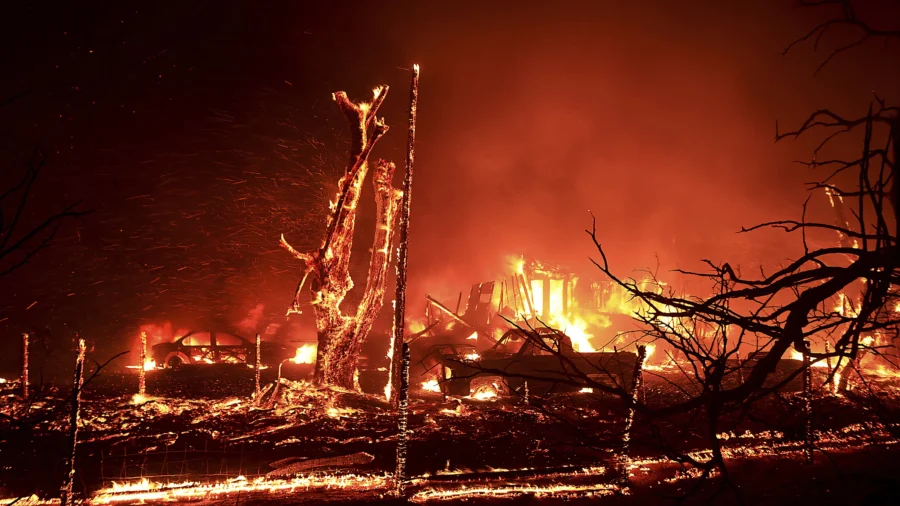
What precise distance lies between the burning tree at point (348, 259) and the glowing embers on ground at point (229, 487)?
3.99 meters

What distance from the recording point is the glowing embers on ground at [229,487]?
17.3 ft

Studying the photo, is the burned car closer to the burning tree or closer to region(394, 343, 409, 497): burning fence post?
the burning tree

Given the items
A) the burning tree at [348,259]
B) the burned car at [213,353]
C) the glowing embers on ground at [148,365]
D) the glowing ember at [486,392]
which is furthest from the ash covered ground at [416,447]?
the glowing embers on ground at [148,365]

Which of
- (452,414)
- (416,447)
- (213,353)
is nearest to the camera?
(416,447)

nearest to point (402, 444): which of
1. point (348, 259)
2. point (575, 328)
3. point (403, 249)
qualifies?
point (403, 249)

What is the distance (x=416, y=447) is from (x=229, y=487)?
9.24 ft

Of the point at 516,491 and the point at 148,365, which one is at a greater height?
the point at 148,365

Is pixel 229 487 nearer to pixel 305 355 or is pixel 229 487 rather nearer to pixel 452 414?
pixel 452 414

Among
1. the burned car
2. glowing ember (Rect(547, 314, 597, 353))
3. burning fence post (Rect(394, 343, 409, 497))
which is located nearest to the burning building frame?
burning fence post (Rect(394, 343, 409, 497))

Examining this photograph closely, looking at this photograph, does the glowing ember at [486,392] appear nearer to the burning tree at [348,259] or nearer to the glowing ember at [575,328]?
the burning tree at [348,259]

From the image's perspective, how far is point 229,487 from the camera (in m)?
5.56

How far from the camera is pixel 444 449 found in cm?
730

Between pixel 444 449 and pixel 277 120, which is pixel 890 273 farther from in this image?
pixel 277 120

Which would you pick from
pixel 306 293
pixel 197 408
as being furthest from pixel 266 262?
pixel 197 408
